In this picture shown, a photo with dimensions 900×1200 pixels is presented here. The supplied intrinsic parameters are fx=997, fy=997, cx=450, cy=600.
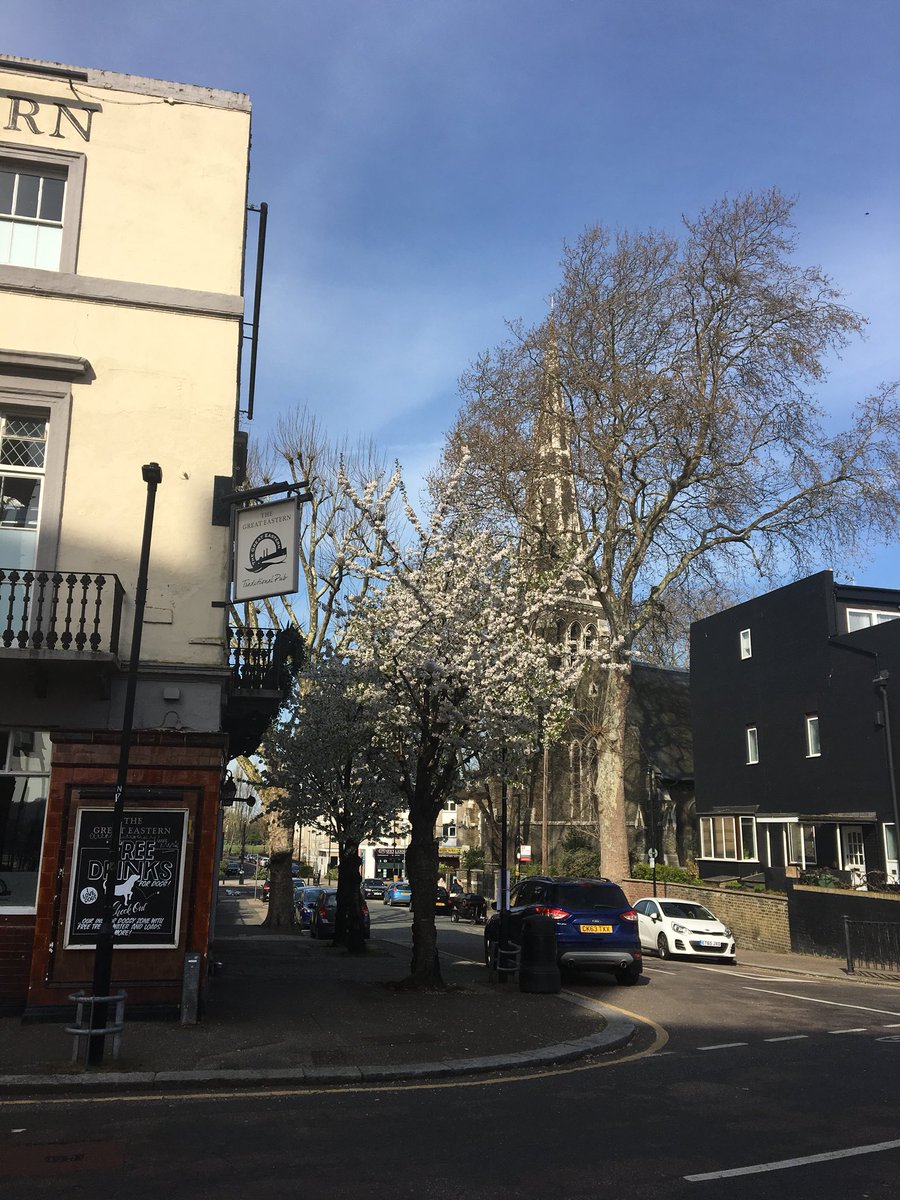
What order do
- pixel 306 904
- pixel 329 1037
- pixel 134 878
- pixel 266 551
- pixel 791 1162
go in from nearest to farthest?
1. pixel 791 1162
2. pixel 329 1037
3. pixel 134 878
4. pixel 266 551
5. pixel 306 904

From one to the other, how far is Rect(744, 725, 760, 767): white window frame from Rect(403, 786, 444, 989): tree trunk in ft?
66.4

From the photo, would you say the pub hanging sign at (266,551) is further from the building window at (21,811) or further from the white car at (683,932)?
the white car at (683,932)

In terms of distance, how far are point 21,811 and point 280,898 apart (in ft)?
74.0

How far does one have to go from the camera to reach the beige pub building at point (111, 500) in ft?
38.9

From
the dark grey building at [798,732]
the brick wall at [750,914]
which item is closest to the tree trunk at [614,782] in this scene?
the brick wall at [750,914]

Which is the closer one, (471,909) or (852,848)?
(852,848)

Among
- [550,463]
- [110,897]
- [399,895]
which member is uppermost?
[550,463]

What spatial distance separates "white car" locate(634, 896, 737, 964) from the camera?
2244 centimetres

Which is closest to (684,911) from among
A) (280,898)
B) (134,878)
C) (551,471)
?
(551,471)

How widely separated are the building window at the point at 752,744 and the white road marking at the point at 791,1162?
1076 inches

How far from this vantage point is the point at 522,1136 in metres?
6.88

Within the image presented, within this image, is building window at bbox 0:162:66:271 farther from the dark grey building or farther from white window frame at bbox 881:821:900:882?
white window frame at bbox 881:821:900:882

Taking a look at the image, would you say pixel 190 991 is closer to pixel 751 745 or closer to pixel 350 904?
pixel 350 904

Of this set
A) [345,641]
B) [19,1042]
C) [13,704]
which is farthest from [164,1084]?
[345,641]
